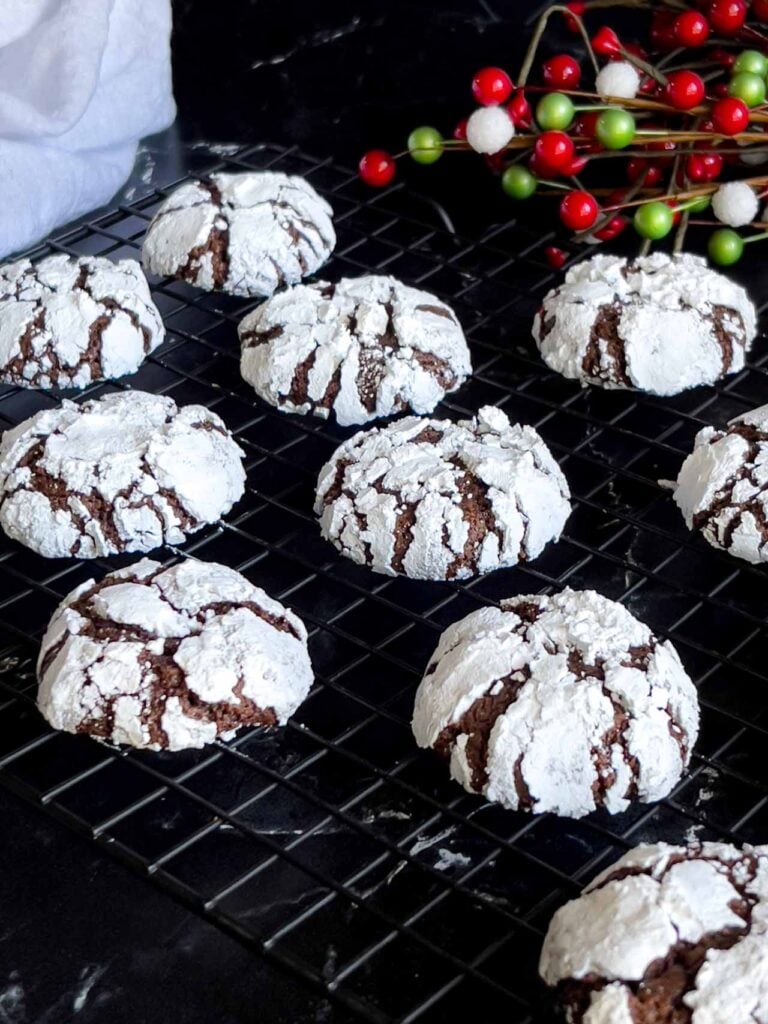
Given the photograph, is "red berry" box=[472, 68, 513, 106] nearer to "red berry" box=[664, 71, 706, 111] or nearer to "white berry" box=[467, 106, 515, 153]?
"white berry" box=[467, 106, 515, 153]

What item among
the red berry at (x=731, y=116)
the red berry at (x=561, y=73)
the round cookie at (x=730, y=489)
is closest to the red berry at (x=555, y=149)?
the red berry at (x=561, y=73)

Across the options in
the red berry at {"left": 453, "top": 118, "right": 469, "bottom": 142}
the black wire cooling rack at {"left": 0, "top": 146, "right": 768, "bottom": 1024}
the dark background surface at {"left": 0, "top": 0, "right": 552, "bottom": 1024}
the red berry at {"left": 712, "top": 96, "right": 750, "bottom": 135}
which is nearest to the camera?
the black wire cooling rack at {"left": 0, "top": 146, "right": 768, "bottom": 1024}

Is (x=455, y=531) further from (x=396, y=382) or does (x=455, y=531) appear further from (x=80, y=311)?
(x=80, y=311)

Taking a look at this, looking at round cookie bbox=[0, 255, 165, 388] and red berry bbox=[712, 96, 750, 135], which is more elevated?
round cookie bbox=[0, 255, 165, 388]

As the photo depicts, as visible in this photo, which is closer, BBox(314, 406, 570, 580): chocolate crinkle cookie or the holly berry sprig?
BBox(314, 406, 570, 580): chocolate crinkle cookie

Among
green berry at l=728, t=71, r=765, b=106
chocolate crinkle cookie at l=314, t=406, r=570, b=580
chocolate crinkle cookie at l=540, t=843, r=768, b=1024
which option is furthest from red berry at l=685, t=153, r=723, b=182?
chocolate crinkle cookie at l=540, t=843, r=768, b=1024

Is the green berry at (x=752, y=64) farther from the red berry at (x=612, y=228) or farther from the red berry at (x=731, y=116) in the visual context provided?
the red berry at (x=612, y=228)

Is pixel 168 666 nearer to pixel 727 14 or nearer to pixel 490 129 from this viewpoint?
pixel 490 129

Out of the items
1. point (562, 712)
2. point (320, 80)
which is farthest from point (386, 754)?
point (320, 80)
